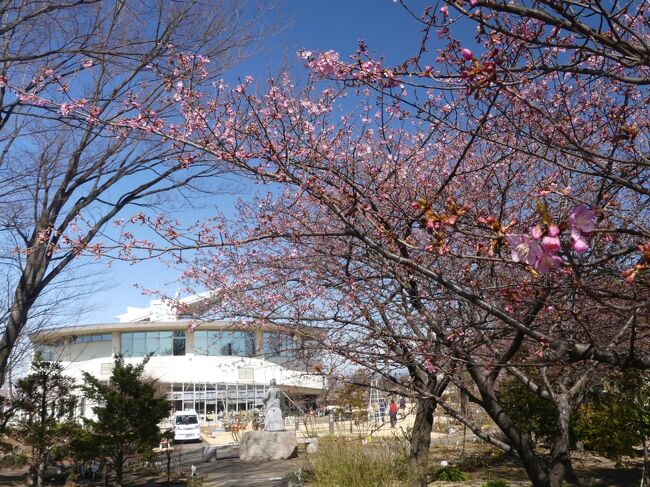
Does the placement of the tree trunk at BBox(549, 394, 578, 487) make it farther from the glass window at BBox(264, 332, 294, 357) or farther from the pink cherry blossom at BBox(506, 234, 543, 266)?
the pink cherry blossom at BBox(506, 234, 543, 266)

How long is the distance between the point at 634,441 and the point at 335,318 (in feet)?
22.4

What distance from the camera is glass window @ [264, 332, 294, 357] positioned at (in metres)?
8.45

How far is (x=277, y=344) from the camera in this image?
8.80 m

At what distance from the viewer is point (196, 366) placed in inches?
1629

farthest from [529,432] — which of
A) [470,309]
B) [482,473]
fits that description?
[470,309]

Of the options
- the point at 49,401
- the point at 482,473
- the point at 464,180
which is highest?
the point at 464,180

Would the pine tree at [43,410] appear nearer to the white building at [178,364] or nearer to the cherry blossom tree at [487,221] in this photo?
the cherry blossom tree at [487,221]

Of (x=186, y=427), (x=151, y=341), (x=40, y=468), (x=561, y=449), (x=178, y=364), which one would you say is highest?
(x=151, y=341)

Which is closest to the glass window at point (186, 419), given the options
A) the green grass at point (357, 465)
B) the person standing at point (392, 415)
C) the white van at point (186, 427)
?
the white van at point (186, 427)

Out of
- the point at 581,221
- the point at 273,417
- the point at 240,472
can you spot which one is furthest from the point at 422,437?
the point at 273,417

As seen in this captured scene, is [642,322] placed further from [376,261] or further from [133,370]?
[133,370]

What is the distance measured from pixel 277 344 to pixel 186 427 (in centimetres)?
2351

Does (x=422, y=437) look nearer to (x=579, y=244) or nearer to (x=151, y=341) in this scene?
(x=579, y=244)

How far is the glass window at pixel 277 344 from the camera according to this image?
845 cm
